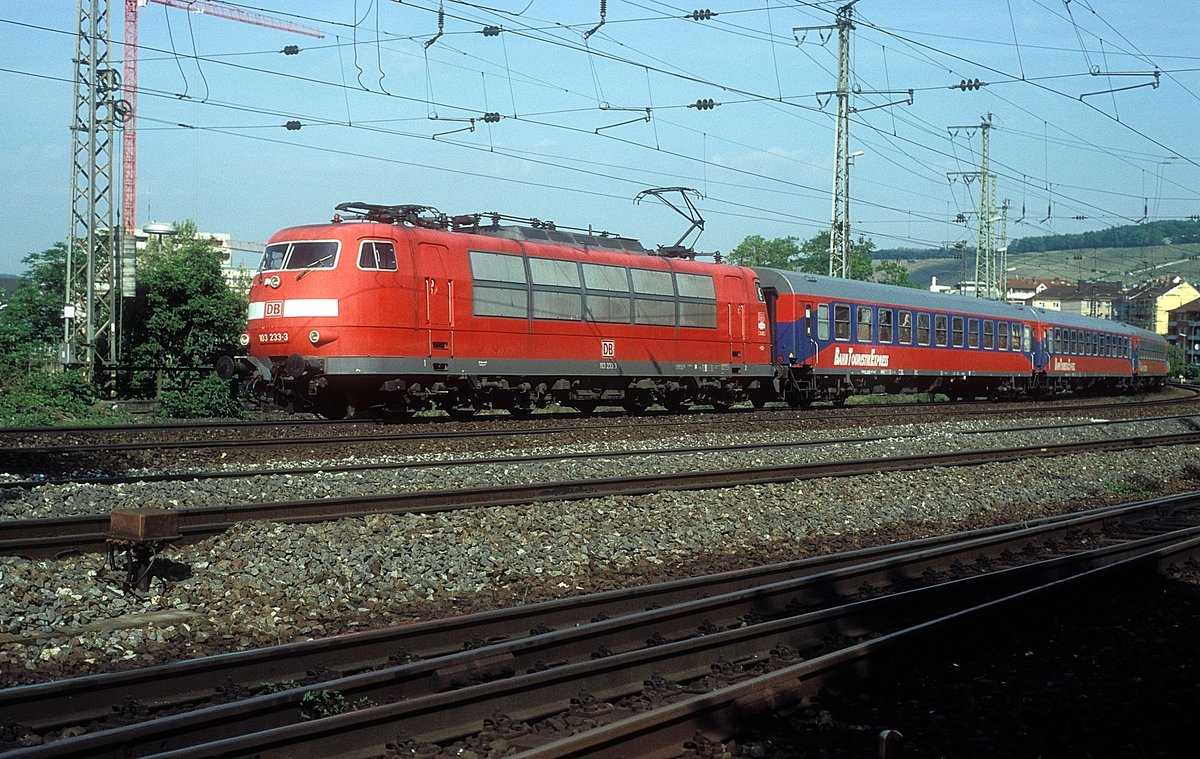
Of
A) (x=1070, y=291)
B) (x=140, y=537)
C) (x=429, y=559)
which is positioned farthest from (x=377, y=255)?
(x=1070, y=291)

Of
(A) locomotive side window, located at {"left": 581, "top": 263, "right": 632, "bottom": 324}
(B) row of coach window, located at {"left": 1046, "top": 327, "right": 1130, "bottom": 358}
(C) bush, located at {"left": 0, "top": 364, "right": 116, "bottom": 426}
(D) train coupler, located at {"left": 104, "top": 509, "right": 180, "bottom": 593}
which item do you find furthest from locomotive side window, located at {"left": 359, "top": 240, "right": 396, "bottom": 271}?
(B) row of coach window, located at {"left": 1046, "top": 327, "right": 1130, "bottom": 358}

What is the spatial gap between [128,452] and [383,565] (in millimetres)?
7087

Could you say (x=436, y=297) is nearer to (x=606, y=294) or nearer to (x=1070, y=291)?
(x=606, y=294)

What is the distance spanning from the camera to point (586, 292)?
70.2 feet

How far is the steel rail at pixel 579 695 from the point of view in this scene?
4.57 metres

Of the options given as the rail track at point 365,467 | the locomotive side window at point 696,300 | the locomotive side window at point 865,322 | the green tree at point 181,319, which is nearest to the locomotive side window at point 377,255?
the rail track at point 365,467

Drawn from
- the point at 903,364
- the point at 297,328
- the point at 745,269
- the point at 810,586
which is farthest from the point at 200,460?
the point at 903,364

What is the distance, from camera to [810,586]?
847cm

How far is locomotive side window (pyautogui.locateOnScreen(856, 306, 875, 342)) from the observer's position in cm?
2933

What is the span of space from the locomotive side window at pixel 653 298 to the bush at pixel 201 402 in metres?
8.56

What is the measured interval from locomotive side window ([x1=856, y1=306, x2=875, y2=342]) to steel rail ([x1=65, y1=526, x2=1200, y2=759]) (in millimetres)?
21434

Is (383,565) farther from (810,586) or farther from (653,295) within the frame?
(653,295)

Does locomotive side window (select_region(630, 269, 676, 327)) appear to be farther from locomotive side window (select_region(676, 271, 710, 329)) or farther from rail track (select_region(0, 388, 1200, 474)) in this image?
rail track (select_region(0, 388, 1200, 474))

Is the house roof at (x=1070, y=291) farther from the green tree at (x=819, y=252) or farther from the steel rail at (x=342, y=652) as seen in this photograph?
the steel rail at (x=342, y=652)
